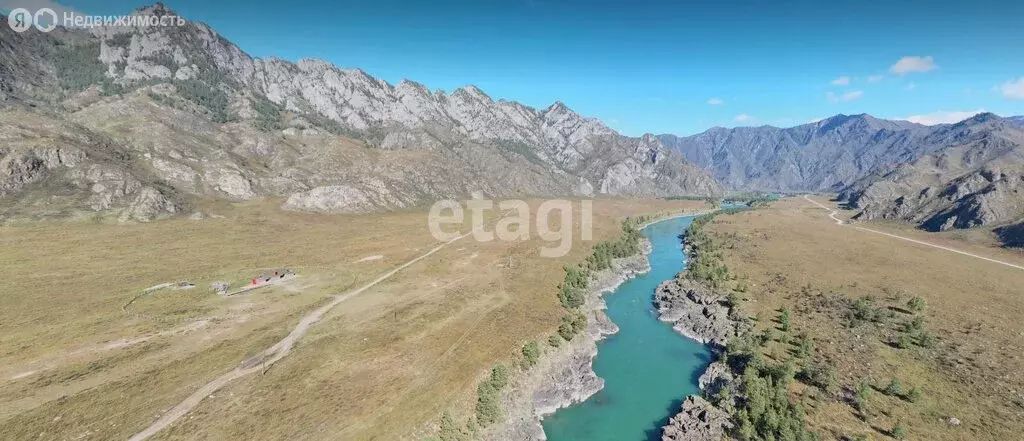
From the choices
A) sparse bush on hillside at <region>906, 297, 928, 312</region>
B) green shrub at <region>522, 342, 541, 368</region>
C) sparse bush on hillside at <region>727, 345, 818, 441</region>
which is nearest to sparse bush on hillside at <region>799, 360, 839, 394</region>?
sparse bush on hillside at <region>727, 345, 818, 441</region>

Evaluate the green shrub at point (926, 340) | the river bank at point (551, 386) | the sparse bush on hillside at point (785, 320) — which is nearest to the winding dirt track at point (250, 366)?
the river bank at point (551, 386)

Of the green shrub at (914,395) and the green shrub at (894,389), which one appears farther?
the green shrub at (894,389)

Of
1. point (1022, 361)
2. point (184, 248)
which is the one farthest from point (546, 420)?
point (184, 248)

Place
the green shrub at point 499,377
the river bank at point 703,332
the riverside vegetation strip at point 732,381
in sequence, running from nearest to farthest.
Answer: the riverside vegetation strip at point 732,381 → the river bank at point 703,332 → the green shrub at point 499,377

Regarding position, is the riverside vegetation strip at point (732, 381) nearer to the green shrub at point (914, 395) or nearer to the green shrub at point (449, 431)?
the green shrub at point (914, 395)

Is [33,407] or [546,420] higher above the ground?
[33,407]

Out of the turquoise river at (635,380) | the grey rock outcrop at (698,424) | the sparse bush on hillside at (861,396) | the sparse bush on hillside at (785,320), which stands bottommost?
the turquoise river at (635,380)

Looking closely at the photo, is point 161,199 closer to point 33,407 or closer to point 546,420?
point 33,407
